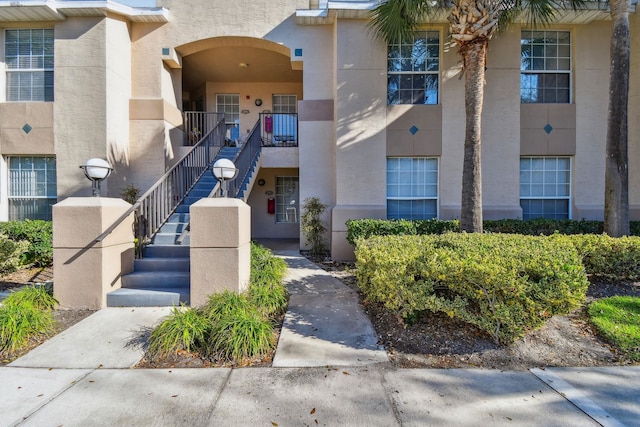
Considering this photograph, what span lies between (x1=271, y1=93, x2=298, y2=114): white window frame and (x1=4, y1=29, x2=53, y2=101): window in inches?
282

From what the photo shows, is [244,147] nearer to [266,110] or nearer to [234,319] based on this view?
[266,110]

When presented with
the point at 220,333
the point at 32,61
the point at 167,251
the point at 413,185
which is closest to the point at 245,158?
the point at 167,251

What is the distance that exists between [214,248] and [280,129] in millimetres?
7755

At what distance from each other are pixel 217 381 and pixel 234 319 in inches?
31.0

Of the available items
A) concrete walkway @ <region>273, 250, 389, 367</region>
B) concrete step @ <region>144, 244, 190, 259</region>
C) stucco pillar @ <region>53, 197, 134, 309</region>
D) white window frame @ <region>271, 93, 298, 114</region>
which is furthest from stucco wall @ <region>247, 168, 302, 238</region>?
stucco pillar @ <region>53, 197, 134, 309</region>

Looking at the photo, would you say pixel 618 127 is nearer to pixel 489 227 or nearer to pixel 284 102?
pixel 489 227

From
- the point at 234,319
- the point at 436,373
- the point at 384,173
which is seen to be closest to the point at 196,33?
the point at 384,173

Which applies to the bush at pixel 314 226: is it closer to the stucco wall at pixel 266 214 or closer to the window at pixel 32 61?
the stucco wall at pixel 266 214

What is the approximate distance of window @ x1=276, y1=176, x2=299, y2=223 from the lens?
13.0 m

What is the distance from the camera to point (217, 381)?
3408mm

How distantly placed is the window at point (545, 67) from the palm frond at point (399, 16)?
3.22 m

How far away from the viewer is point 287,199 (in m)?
13.0

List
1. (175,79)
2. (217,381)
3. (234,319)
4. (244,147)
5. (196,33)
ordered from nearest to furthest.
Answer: (217,381) → (234,319) → (244,147) → (196,33) → (175,79)

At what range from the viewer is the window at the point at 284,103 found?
524 inches
